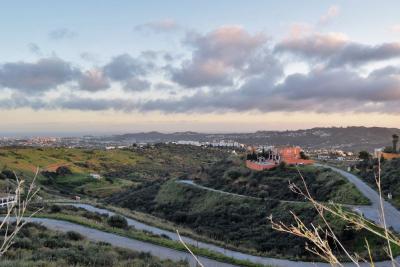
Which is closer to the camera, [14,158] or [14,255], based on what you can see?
[14,255]

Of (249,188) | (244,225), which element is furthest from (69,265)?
(249,188)

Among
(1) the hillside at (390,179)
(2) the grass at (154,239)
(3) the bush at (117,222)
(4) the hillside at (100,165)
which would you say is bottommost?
(4) the hillside at (100,165)

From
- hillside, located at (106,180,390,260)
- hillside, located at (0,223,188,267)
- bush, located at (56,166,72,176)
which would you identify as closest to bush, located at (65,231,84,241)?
hillside, located at (0,223,188,267)

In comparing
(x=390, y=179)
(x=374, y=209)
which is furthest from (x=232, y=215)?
(x=390, y=179)

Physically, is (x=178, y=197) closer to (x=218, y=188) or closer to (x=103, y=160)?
(x=218, y=188)

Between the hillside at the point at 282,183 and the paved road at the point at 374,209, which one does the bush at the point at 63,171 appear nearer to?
the hillside at the point at 282,183

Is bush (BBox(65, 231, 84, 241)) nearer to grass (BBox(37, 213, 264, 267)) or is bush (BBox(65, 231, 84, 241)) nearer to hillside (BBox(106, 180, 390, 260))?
grass (BBox(37, 213, 264, 267))

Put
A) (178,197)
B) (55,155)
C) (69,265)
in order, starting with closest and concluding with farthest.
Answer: (69,265) → (178,197) → (55,155)

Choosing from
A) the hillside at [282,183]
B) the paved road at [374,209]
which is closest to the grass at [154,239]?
the paved road at [374,209]

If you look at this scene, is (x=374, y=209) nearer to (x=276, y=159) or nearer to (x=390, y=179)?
(x=390, y=179)
